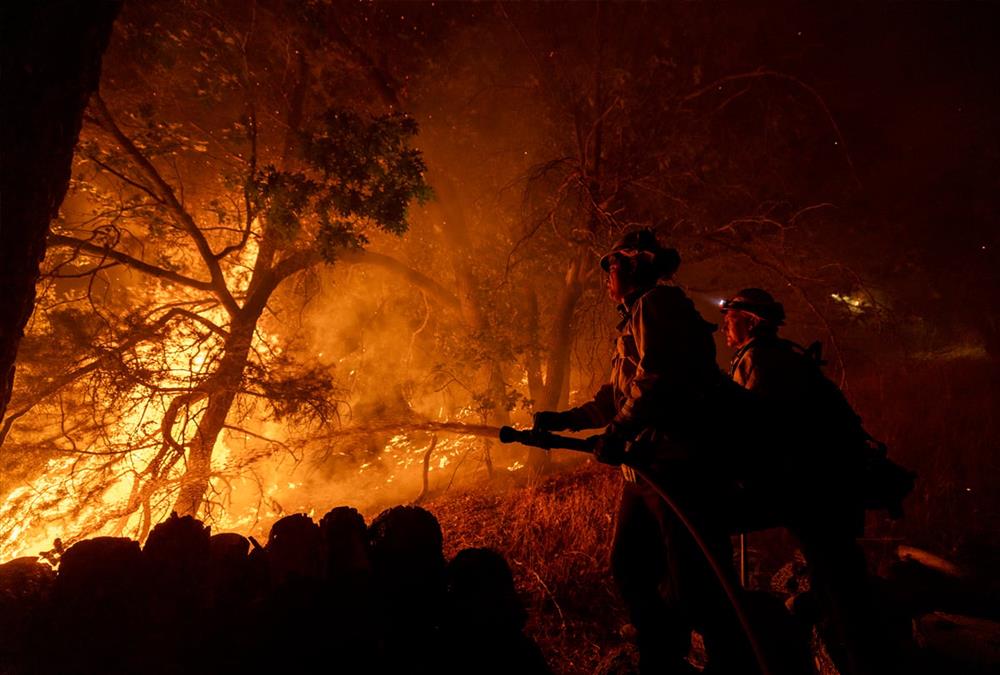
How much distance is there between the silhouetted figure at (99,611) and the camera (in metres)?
2.09

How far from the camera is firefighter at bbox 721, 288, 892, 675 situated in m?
2.32

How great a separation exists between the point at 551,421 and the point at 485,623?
1.22m

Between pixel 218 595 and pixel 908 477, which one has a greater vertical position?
pixel 908 477

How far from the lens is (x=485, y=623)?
2.51 m

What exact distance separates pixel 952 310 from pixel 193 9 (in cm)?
1808

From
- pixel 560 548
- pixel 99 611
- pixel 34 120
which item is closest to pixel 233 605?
pixel 99 611

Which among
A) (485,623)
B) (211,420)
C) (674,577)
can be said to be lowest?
(485,623)

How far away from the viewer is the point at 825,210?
9469 mm

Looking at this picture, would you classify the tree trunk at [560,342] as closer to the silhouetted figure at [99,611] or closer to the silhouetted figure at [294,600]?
the silhouetted figure at [294,600]

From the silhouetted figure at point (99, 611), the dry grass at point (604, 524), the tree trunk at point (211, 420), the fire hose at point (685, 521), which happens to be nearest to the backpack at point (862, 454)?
the fire hose at point (685, 521)

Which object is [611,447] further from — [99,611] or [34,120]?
[34,120]

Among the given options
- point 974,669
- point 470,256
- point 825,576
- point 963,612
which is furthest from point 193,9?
point 963,612

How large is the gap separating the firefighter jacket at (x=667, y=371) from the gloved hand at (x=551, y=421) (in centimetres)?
50

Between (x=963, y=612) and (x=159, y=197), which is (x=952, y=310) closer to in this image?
(x=963, y=612)
